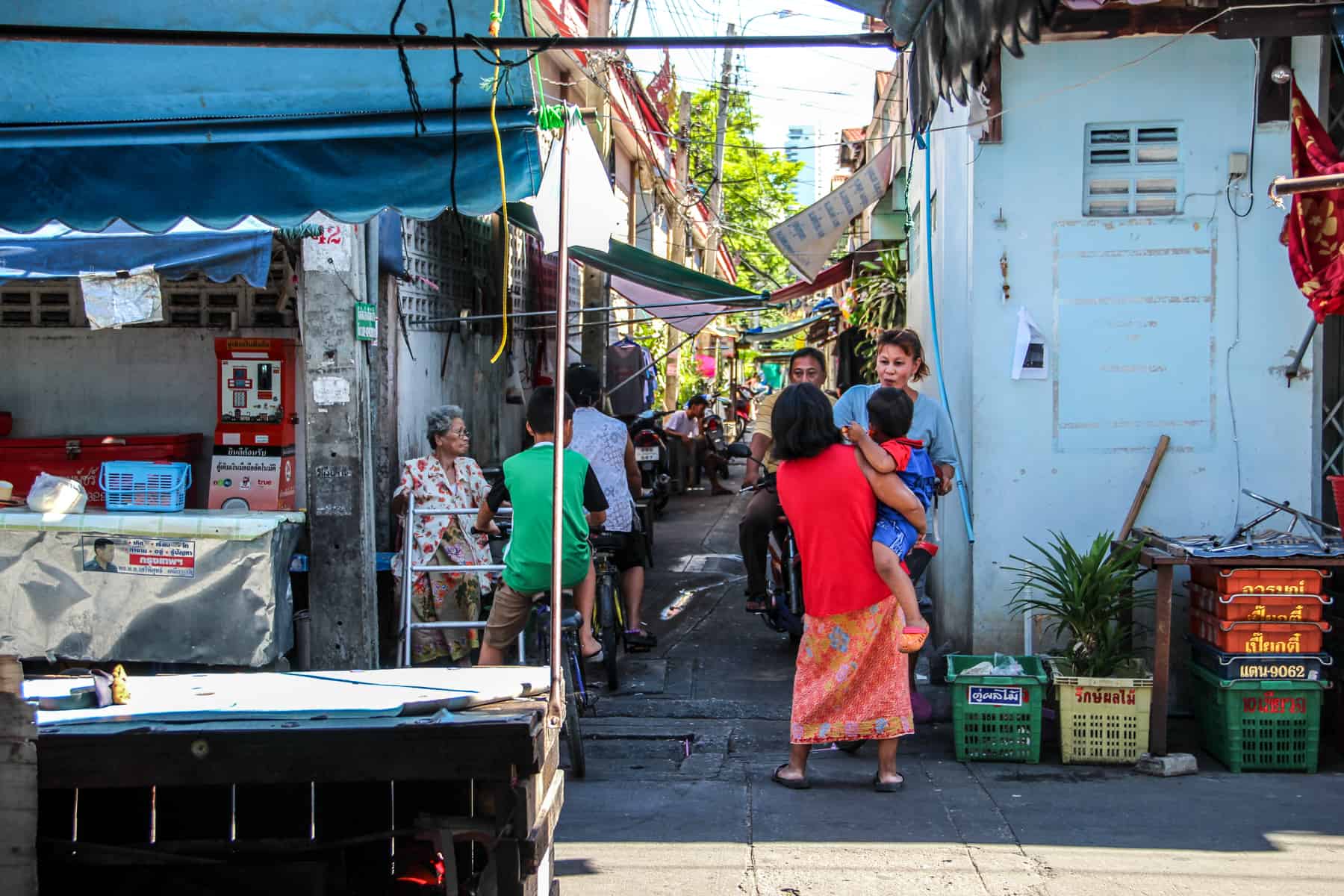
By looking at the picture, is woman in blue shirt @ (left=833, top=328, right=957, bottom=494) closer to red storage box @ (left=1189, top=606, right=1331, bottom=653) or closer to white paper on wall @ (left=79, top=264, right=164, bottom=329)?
red storage box @ (left=1189, top=606, right=1331, bottom=653)

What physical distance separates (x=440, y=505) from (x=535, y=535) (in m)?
1.50

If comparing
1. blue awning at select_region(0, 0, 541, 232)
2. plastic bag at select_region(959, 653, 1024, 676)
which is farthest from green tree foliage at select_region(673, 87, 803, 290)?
blue awning at select_region(0, 0, 541, 232)

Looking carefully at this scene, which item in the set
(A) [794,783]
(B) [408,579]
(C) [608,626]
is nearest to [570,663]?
(C) [608,626]

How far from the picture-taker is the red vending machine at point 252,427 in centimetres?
738

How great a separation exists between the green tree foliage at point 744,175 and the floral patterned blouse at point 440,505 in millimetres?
19754

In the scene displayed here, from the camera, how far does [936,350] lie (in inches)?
299

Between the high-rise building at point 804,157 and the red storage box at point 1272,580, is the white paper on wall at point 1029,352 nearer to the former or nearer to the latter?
the red storage box at point 1272,580

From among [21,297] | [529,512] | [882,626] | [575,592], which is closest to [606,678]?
[575,592]

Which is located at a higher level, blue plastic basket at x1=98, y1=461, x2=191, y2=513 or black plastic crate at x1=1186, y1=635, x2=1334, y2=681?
blue plastic basket at x1=98, y1=461, x2=191, y2=513

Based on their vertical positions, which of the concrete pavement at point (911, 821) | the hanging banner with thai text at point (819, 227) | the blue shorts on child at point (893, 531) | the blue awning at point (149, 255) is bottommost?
the concrete pavement at point (911, 821)

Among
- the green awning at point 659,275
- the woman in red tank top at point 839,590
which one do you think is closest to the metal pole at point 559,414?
the woman in red tank top at point 839,590

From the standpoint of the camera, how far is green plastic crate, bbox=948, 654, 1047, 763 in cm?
610

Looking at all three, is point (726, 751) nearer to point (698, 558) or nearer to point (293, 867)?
point (293, 867)

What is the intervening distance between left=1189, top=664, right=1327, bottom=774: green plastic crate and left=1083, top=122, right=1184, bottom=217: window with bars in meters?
2.63
